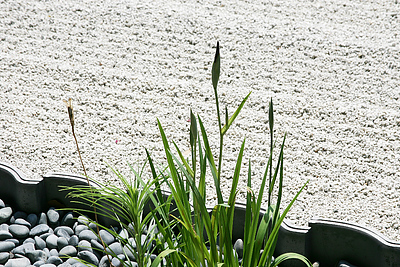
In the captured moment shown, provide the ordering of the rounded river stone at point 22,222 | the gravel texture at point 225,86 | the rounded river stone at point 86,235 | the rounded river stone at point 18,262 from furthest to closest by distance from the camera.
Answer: the gravel texture at point 225,86 < the rounded river stone at point 22,222 < the rounded river stone at point 86,235 < the rounded river stone at point 18,262

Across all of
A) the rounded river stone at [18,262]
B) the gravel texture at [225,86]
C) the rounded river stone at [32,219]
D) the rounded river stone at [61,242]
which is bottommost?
the rounded river stone at [18,262]

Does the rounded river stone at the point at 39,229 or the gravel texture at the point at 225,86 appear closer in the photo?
the rounded river stone at the point at 39,229

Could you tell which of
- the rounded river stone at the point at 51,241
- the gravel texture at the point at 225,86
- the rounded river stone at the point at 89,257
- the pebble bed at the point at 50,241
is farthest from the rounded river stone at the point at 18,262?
the gravel texture at the point at 225,86

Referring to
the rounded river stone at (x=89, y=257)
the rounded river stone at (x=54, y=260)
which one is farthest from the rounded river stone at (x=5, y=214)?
the rounded river stone at (x=89, y=257)

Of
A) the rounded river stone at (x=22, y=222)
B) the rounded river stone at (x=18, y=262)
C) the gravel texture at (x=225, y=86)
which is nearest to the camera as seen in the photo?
the rounded river stone at (x=18, y=262)

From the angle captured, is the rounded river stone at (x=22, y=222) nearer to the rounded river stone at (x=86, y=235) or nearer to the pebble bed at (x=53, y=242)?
the pebble bed at (x=53, y=242)

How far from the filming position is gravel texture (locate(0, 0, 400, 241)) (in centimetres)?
220

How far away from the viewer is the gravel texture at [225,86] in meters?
2.20

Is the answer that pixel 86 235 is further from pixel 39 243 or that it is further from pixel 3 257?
pixel 3 257

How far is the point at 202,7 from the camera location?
364cm

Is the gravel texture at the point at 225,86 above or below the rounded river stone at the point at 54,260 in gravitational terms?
above

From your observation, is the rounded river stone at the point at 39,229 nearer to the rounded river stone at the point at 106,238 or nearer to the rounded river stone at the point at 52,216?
the rounded river stone at the point at 52,216

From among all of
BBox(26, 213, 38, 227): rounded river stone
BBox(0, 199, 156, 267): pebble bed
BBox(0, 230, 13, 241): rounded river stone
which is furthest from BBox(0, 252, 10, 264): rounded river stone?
BBox(26, 213, 38, 227): rounded river stone

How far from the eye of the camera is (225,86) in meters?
2.80
